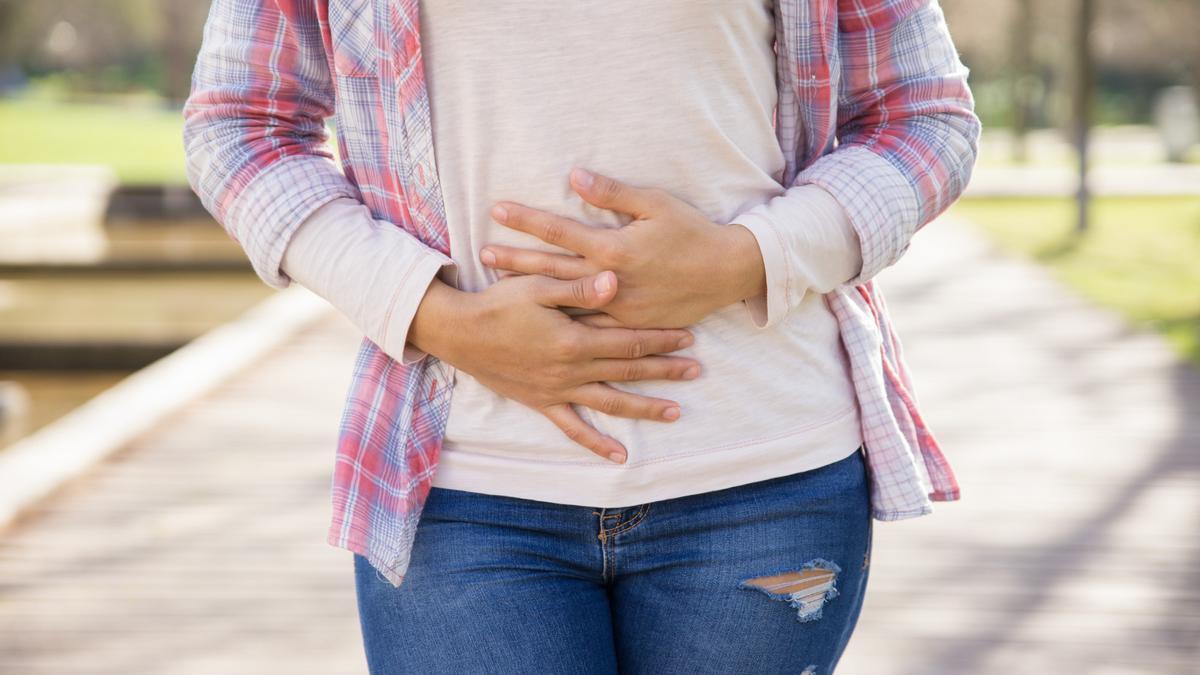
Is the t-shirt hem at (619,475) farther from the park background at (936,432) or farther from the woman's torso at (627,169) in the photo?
the park background at (936,432)

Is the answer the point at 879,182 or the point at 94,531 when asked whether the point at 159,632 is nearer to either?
the point at 94,531

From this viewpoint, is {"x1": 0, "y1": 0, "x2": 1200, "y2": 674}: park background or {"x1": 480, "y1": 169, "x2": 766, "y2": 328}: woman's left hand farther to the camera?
{"x1": 0, "y1": 0, "x2": 1200, "y2": 674}: park background

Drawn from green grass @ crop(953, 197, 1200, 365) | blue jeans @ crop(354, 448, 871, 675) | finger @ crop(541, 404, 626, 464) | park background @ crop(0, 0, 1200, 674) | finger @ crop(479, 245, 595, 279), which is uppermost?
finger @ crop(479, 245, 595, 279)

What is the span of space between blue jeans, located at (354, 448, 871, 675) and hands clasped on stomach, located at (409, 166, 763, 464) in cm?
9

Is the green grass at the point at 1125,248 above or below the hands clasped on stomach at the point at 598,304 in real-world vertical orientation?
below

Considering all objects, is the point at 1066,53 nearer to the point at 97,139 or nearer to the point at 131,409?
the point at 97,139

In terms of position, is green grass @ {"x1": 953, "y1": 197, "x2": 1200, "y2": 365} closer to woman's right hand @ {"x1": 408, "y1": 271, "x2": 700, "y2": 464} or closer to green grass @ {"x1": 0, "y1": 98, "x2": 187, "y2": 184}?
woman's right hand @ {"x1": 408, "y1": 271, "x2": 700, "y2": 464}

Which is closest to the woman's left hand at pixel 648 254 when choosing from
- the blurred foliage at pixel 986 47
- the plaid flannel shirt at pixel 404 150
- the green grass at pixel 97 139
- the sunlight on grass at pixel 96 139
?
the plaid flannel shirt at pixel 404 150

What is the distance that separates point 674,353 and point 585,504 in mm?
159

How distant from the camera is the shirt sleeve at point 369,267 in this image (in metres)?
1.17

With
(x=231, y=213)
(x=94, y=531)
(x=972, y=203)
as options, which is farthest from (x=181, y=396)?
(x=972, y=203)

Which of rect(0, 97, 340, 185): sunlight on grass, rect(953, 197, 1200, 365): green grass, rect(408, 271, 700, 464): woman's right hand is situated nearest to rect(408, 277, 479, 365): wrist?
rect(408, 271, 700, 464): woman's right hand

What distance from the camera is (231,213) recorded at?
48.8 inches

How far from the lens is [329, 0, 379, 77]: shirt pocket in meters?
1.19
